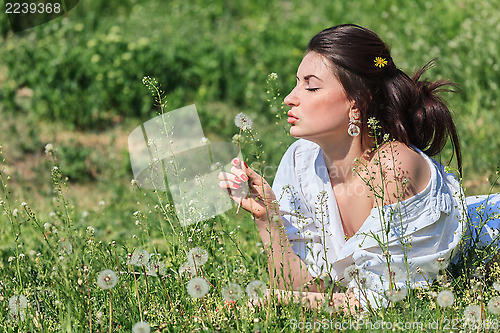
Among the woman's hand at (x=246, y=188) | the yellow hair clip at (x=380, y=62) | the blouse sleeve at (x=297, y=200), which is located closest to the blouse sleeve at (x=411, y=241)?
the blouse sleeve at (x=297, y=200)

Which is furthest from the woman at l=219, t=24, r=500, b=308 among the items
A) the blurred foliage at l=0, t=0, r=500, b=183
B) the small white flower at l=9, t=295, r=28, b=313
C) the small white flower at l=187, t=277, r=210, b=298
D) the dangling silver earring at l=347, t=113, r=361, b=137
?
the blurred foliage at l=0, t=0, r=500, b=183

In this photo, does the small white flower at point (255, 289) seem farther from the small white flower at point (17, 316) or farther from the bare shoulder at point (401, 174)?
the small white flower at point (17, 316)

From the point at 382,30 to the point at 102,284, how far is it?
5.31 metres

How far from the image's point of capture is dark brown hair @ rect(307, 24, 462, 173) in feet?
8.68

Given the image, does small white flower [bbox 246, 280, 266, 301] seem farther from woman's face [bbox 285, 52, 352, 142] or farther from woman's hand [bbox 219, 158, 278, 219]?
woman's face [bbox 285, 52, 352, 142]

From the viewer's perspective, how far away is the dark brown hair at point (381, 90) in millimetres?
2645

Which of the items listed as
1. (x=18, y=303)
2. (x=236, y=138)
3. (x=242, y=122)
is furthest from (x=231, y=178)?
(x=18, y=303)

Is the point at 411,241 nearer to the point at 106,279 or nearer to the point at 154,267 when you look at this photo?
the point at 154,267

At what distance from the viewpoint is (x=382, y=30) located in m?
6.79

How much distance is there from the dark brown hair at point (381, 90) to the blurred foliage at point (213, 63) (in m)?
2.24

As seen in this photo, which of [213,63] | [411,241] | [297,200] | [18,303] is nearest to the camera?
[18,303]

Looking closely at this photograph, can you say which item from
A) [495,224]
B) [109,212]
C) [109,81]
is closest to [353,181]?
[495,224]

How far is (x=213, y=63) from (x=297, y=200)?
146 inches

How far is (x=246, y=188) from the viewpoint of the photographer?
104 inches
